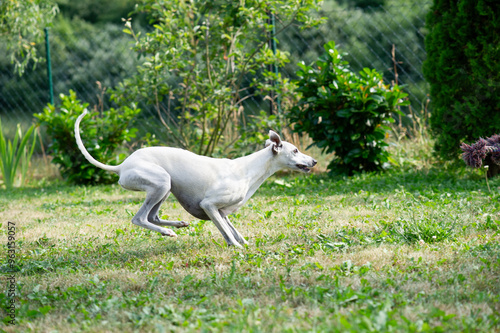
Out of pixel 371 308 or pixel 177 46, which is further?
pixel 177 46

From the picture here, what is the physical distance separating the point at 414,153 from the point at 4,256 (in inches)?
248

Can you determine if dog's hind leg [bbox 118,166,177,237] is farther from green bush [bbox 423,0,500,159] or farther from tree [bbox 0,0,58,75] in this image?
tree [bbox 0,0,58,75]

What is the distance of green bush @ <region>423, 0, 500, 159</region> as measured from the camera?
6629mm

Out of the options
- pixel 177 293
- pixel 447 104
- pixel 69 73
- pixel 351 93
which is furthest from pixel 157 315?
pixel 69 73

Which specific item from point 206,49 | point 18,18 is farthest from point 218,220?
point 18,18

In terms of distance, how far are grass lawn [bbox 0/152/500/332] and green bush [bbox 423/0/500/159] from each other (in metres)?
1.22

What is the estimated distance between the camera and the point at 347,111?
7.13 metres

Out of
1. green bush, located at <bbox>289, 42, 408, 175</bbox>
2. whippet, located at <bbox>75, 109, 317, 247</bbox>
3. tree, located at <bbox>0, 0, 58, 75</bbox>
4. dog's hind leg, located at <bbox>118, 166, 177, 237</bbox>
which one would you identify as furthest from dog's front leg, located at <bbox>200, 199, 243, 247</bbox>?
tree, located at <bbox>0, 0, 58, 75</bbox>

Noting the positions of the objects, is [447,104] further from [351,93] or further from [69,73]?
[69,73]

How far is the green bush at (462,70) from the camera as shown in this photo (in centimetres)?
663

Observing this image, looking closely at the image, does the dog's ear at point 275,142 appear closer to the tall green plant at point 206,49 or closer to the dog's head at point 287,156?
the dog's head at point 287,156

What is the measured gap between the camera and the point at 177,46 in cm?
771

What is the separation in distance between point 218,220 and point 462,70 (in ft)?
14.9

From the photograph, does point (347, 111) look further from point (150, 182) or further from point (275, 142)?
point (150, 182)
